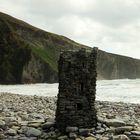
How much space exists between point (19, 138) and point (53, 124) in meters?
1.76

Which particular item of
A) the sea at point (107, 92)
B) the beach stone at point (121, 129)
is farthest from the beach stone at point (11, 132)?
the sea at point (107, 92)

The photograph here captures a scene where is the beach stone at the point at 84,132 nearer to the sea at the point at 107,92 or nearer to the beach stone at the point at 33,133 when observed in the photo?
the beach stone at the point at 33,133

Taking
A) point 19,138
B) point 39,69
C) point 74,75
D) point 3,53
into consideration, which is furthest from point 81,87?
point 39,69

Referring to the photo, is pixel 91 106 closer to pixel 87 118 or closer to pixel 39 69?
pixel 87 118

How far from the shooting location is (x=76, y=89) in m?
17.3

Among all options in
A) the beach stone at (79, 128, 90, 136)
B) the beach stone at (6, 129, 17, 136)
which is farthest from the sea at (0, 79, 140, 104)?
the beach stone at (6, 129, 17, 136)

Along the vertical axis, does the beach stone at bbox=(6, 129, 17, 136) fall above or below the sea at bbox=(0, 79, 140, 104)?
below

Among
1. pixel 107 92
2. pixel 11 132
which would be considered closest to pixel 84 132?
pixel 11 132

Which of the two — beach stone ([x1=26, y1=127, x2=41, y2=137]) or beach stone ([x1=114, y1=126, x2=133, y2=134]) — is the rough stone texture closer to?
beach stone ([x1=26, y1=127, x2=41, y2=137])

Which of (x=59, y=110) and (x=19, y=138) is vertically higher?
(x=59, y=110)

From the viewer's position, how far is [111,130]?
17.1 m

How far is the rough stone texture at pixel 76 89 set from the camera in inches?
677

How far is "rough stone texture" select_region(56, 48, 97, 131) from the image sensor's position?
17.2 metres

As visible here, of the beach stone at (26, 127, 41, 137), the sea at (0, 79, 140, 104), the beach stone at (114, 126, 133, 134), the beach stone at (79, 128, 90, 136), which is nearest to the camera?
the beach stone at (79, 128, 90, 136)
